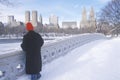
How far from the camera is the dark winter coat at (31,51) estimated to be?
7.85 metres

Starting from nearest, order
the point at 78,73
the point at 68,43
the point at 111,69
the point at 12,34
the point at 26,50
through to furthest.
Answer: the point at 26,50
the point at 78,73
the point at 111,69
the point at 68,43
the point at 12,34

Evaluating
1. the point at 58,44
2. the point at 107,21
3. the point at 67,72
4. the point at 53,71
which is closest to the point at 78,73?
the point at 67,72

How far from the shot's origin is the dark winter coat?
7852 millimetres

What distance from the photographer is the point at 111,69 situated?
9664mm

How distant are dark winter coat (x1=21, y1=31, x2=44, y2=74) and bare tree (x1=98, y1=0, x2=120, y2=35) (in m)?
63.5

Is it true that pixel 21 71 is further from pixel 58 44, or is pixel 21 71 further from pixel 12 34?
pixel 12 34

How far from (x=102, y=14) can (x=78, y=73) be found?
221 feet

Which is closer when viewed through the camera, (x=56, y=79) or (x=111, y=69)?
(x=56, y=79)

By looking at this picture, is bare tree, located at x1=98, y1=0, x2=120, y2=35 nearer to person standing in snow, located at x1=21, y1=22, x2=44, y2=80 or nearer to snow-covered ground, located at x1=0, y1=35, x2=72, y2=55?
snow-covered ground, located at x1=0, y1=35, x2=72, y2=55

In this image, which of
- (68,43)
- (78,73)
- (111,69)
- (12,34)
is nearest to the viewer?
(78,73)

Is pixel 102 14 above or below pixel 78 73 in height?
above

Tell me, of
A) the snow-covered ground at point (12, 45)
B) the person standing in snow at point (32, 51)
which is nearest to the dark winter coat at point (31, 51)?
the person standing in snow at point (32, 51)

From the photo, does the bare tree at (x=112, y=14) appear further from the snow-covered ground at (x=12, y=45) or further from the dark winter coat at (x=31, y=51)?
the dark winter coat at (x=31, y=51)

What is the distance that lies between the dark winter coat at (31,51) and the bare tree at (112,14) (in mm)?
63474
